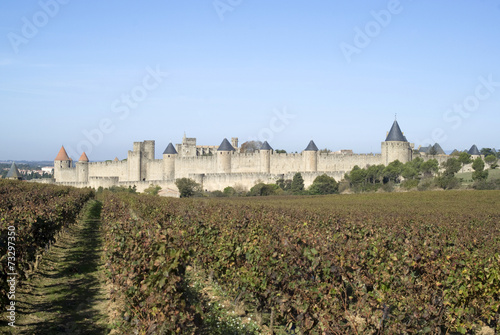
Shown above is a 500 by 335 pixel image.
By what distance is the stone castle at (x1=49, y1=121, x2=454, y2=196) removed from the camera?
40.8 metres

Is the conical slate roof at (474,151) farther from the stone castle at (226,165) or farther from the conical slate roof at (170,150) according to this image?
the conical slate roof at (170,150)

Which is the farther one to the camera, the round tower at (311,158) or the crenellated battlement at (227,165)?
the round tower at (311,158)

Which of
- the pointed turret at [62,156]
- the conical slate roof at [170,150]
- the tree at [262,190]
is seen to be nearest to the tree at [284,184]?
the tree at [262,190]

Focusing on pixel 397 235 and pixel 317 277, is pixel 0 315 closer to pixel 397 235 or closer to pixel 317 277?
pixel 317 277

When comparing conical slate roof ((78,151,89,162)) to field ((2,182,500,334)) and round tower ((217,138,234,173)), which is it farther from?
field ((2,182,500,334))

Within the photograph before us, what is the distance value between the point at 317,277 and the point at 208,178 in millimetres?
36381

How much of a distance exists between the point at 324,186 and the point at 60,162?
2977cm

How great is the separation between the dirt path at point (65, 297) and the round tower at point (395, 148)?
3389cm

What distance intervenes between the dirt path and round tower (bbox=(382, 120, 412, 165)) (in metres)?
33.9

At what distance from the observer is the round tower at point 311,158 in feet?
141

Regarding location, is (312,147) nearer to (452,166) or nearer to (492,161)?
(452,166)

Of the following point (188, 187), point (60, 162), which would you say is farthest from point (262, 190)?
point (60, 162)

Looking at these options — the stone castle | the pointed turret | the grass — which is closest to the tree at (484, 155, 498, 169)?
the grass

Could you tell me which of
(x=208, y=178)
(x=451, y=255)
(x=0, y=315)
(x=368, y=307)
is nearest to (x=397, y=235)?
(x=451, y=255)
